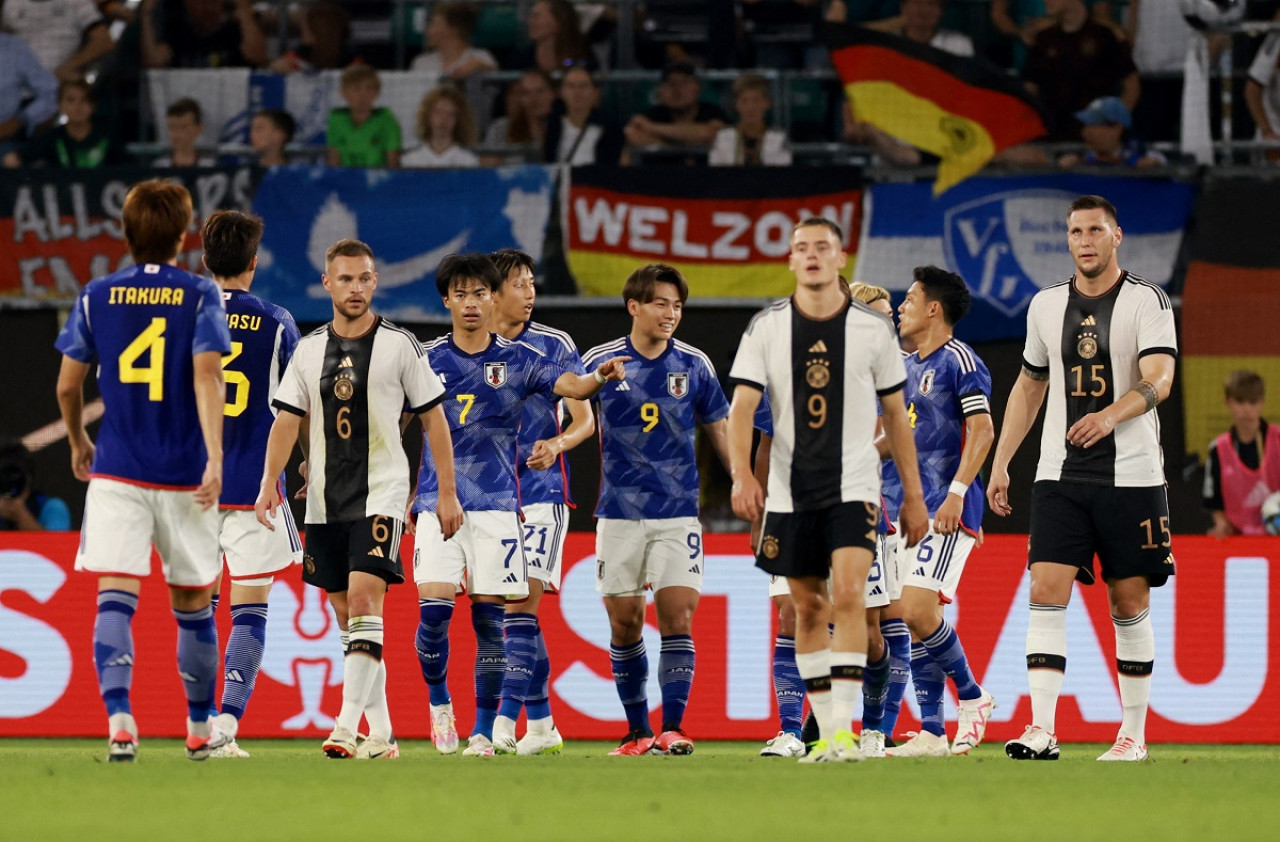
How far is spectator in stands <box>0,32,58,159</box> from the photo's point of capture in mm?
16062

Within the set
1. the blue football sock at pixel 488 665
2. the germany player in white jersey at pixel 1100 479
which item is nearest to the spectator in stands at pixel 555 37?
the blue football sock at pixel 488 665

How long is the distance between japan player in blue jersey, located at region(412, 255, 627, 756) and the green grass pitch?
142cm

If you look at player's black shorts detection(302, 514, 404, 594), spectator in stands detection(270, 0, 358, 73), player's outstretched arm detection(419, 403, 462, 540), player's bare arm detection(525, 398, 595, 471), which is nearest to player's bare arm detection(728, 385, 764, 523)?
player's outstretched arm detection(419, 403, 462, 540)

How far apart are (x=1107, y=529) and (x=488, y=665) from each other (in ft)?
10.2

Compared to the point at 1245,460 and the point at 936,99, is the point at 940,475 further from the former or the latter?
the point at 936,99

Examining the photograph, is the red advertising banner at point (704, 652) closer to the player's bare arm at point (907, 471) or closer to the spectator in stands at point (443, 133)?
the spectator in stands at point (443, 133)

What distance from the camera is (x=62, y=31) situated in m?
16.7

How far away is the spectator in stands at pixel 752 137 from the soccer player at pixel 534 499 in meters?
5.45

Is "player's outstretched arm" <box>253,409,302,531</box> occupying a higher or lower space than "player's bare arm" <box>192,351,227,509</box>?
lower

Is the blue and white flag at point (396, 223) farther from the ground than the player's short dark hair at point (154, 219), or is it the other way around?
the player's short dark hair at point (154, 219)

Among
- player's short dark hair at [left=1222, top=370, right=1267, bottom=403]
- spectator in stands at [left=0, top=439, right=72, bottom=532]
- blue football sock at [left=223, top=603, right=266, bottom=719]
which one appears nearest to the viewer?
blue football sock at [left=223, top=603, right=266, bottom=719]

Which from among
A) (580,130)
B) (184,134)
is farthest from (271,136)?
(580,130)

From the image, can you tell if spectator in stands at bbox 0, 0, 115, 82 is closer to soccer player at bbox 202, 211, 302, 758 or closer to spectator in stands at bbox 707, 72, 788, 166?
spectator in stands at bbox 707, 72, 788, 166

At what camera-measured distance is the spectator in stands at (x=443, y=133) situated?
49.5 ft
